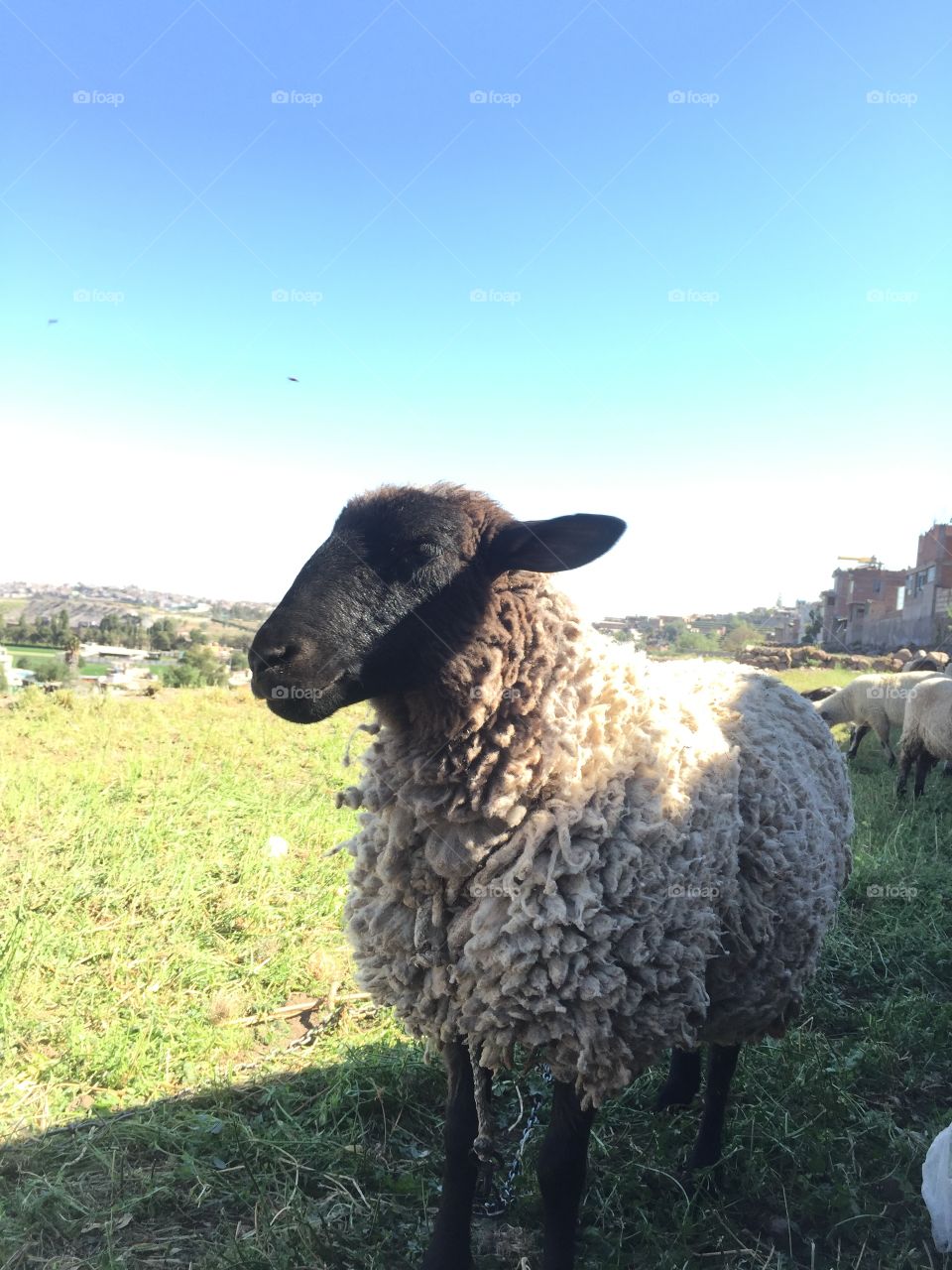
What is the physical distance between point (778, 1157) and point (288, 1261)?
6.39ft

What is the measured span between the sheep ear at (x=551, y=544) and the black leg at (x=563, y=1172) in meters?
1.60

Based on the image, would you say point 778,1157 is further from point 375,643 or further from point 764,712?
point 375,643

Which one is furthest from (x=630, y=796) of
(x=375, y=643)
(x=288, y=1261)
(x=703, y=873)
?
(x=288, y=1261)

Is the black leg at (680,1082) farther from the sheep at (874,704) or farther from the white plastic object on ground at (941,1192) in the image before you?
the sheep at (874,704)

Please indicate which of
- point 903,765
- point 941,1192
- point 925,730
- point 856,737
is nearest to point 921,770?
point 903,765

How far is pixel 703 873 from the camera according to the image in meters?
2.56

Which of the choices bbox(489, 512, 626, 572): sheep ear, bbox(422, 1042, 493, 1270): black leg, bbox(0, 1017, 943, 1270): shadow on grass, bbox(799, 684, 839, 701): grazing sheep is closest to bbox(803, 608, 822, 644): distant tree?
bbox(799, 684, 839, 701): grazing sheep

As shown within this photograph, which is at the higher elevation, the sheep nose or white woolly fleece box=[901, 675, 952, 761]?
the sheep nose

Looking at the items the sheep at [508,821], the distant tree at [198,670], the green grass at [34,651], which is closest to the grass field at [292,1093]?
the sheep at [508,821]

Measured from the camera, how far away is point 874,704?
1257 centimetres

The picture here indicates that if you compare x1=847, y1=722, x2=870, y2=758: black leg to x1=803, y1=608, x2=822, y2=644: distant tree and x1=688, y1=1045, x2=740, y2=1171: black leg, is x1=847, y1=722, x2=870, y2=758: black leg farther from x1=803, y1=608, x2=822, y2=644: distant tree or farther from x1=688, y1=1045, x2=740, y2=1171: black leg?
x1=803, y1=608, x2=822, y2=644: distant tree

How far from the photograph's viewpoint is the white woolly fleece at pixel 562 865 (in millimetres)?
2373

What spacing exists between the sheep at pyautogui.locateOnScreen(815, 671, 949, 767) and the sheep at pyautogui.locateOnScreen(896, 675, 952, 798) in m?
1.32

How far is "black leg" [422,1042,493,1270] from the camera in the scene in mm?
2527
